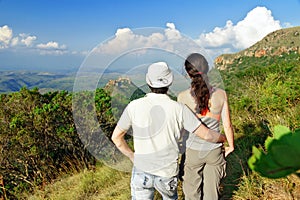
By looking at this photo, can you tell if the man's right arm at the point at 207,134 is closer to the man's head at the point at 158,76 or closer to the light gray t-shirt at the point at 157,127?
the light gray t-shirt at the point at 157,127

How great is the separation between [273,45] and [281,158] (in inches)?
2725

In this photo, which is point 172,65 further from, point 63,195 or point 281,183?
point 63,195

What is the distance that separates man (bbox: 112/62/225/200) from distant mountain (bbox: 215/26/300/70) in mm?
55349

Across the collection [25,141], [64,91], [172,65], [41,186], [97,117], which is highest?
[172,65]

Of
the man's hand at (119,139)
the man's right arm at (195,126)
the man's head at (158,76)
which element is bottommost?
the man's hand at (119,139)

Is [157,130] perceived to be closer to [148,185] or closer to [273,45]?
[148,185]

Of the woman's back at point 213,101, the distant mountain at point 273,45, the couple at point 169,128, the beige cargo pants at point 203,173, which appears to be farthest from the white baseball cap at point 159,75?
the distant mountain at point 273,45

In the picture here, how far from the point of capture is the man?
2533 millimetres

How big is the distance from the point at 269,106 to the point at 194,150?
3.70 metres

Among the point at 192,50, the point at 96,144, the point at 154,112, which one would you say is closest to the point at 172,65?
the point at 192,50

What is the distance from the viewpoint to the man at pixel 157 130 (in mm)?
2533

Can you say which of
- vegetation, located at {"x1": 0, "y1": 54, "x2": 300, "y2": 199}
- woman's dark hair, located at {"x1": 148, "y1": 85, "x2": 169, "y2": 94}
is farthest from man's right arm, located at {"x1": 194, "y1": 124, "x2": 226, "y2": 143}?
vegetation, located at {"x1": 0, "y1": 54, "x2": 300, "y2": 199}

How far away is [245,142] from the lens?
532 centimetres

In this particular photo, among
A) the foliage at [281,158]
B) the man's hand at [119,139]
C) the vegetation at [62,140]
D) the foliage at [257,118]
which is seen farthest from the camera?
the vegetation at [62,140]
